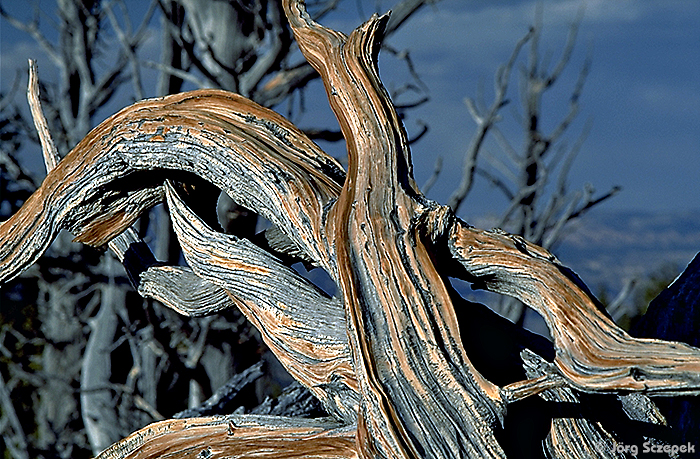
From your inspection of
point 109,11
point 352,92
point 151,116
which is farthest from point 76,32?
point 352,92

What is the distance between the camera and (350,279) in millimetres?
1943

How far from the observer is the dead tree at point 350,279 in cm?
183

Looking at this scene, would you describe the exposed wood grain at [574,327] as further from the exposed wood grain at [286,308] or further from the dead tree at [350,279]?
the exposed wood grain at [286,308]

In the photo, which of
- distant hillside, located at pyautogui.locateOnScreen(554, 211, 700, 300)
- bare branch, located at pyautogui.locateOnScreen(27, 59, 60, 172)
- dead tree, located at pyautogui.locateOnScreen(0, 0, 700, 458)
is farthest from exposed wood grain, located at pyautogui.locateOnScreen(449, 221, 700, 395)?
distant hillside, located at pyautogui.locateOnScreen(554, 211, 700, 300)

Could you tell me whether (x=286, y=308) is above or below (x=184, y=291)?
below

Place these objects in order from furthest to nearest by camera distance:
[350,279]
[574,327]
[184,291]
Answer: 1. [184,291]
2. [350,279]
3. [574,327]

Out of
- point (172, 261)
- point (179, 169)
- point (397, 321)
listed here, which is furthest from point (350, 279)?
point (172, 261)

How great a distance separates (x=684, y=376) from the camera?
1665 mm

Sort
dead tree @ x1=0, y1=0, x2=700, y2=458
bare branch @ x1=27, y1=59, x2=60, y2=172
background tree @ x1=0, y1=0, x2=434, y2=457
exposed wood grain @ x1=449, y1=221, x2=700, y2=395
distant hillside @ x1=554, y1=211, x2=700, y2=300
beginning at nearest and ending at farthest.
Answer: exposed wood grain @ x1=449, y1=221, x2=700, y2=395 < dead tree @ x1=0, y1=0, x2=700, y2=458 < bare branch @ x1=27, y1=59, x2=60, y2=172 < background tree @ x1=0, y1=0, x2=434, y2=457 < distant hillside @ x1=554, y1=211, x2=700, y2=300

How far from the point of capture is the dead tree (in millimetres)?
1826

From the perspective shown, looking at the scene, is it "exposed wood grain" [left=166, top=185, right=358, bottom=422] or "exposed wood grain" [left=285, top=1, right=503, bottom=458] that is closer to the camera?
"exposed wood grain" [left=285, top=1, right=503, bottom=458]

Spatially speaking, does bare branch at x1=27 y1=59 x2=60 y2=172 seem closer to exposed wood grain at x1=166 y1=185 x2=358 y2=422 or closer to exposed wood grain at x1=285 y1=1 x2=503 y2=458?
exposed wood grain at x1=166 y1=185 x2=358 y2=422

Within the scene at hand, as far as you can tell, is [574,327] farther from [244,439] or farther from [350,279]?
[244,439]

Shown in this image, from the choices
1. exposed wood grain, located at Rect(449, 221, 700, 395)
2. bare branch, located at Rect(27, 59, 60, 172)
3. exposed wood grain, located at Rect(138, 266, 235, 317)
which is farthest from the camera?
bare branch, located at Rect(27, 59, 60, 172)
